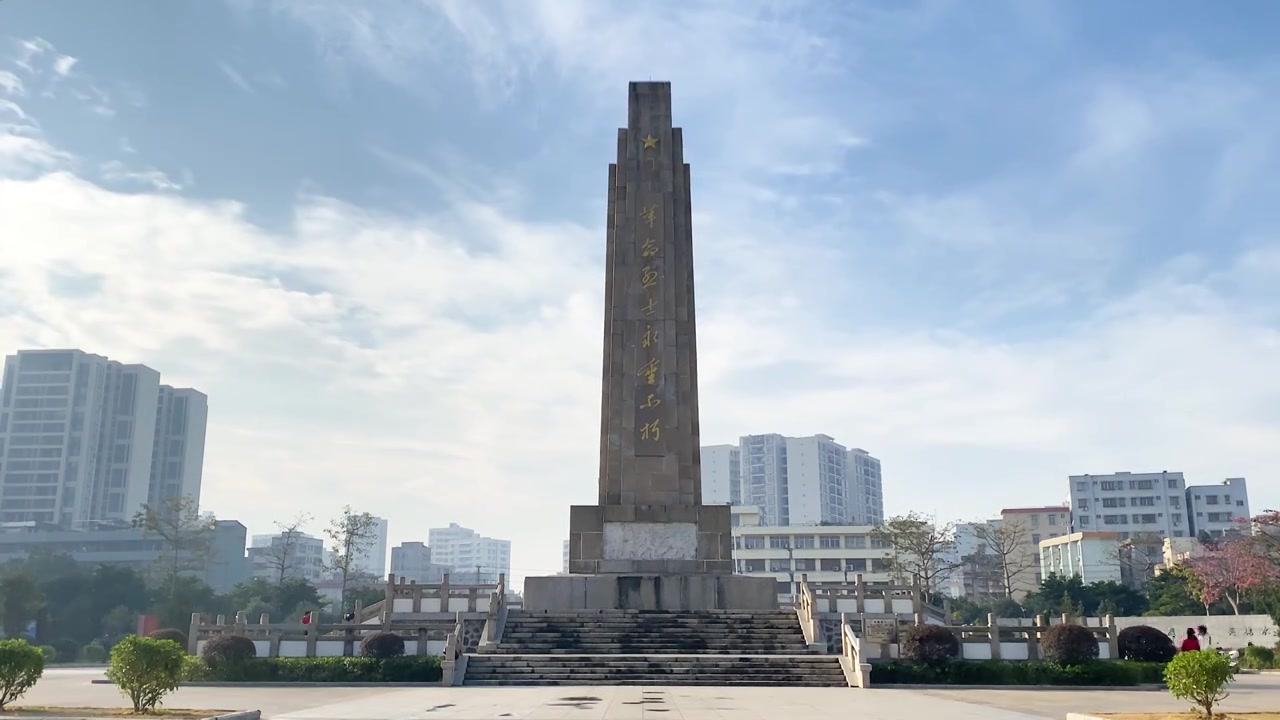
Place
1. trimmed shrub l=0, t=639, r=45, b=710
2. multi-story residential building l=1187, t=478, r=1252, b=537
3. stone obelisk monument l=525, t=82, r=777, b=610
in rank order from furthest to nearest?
multi-story residential building l=1187, t=478, r=1252, b=537 → stone obelisk monument l=525, t=82, r=777, b=610 → trimmed shrub l=0, t=639, r=45, b=710

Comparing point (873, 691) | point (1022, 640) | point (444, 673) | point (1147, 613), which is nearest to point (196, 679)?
point (444, 673)

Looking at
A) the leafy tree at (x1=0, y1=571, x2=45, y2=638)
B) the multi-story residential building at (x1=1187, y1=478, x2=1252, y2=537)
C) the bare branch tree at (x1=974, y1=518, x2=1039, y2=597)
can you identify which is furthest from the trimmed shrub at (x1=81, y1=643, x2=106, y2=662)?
the multi-story residential building at (x1=1187, y1=478, x2=1252, y2=537)

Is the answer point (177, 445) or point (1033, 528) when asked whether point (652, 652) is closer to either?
point (1033, 528)

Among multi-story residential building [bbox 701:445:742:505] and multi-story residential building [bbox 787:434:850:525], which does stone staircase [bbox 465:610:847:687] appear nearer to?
multi-story residential building [bbox 787:434:850:525]

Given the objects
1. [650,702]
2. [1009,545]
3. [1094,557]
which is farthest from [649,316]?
[1009,545]

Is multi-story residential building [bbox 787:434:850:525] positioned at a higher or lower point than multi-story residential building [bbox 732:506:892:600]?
higher

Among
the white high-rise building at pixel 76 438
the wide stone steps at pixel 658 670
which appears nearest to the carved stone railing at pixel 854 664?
the wide stone steps at pixel 658 670

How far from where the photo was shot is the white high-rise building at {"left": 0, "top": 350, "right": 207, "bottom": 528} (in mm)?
103062

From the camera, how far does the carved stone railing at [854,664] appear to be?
17719mm

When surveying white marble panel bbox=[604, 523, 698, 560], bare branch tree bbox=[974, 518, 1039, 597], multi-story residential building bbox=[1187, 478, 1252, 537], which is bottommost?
white marble panel bbox=[604, 523, 698, 560]

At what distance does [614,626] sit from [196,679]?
8.47 m

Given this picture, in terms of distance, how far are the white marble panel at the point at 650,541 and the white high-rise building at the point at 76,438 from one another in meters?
92.8

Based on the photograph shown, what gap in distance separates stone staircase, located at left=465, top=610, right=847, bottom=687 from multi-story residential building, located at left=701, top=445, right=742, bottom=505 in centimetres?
11354

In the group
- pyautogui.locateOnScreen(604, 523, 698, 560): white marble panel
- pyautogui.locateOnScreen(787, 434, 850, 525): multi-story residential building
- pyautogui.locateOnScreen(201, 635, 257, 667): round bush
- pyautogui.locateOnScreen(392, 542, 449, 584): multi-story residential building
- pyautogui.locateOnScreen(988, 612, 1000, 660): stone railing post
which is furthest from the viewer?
pyautogui.locateOnScreen(392, 542, 449, 584): multi-story residential building
